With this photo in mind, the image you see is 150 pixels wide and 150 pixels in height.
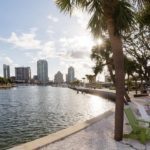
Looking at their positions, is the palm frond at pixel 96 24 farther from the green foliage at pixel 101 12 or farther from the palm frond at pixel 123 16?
the palm frond at pixel 123 16

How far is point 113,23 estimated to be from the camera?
360 inches

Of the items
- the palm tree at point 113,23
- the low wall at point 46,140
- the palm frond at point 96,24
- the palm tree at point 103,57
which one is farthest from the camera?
the palm tree at point 103,57

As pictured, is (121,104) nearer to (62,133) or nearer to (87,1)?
(62,133)

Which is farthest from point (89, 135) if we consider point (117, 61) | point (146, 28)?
point (146, 28)

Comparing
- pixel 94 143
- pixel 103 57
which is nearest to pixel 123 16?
pixel 94 143

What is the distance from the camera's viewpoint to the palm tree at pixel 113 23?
898 centimetres

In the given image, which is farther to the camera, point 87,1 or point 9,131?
point 9,131

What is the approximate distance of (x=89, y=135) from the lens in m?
10.4

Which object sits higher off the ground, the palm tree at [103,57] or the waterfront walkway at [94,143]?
the palm tree at [103,57]

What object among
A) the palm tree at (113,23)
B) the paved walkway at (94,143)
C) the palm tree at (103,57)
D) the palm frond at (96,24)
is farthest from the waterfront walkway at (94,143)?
the palm tree at (103,57)

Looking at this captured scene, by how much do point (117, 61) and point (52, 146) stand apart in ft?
11.3

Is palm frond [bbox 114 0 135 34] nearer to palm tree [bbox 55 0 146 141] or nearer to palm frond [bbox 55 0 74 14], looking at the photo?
palm tree [bbox 55 0 146 141]

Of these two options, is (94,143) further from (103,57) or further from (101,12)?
(103,57)

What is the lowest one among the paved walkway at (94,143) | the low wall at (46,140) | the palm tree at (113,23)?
the paved walkway at (94,143)
